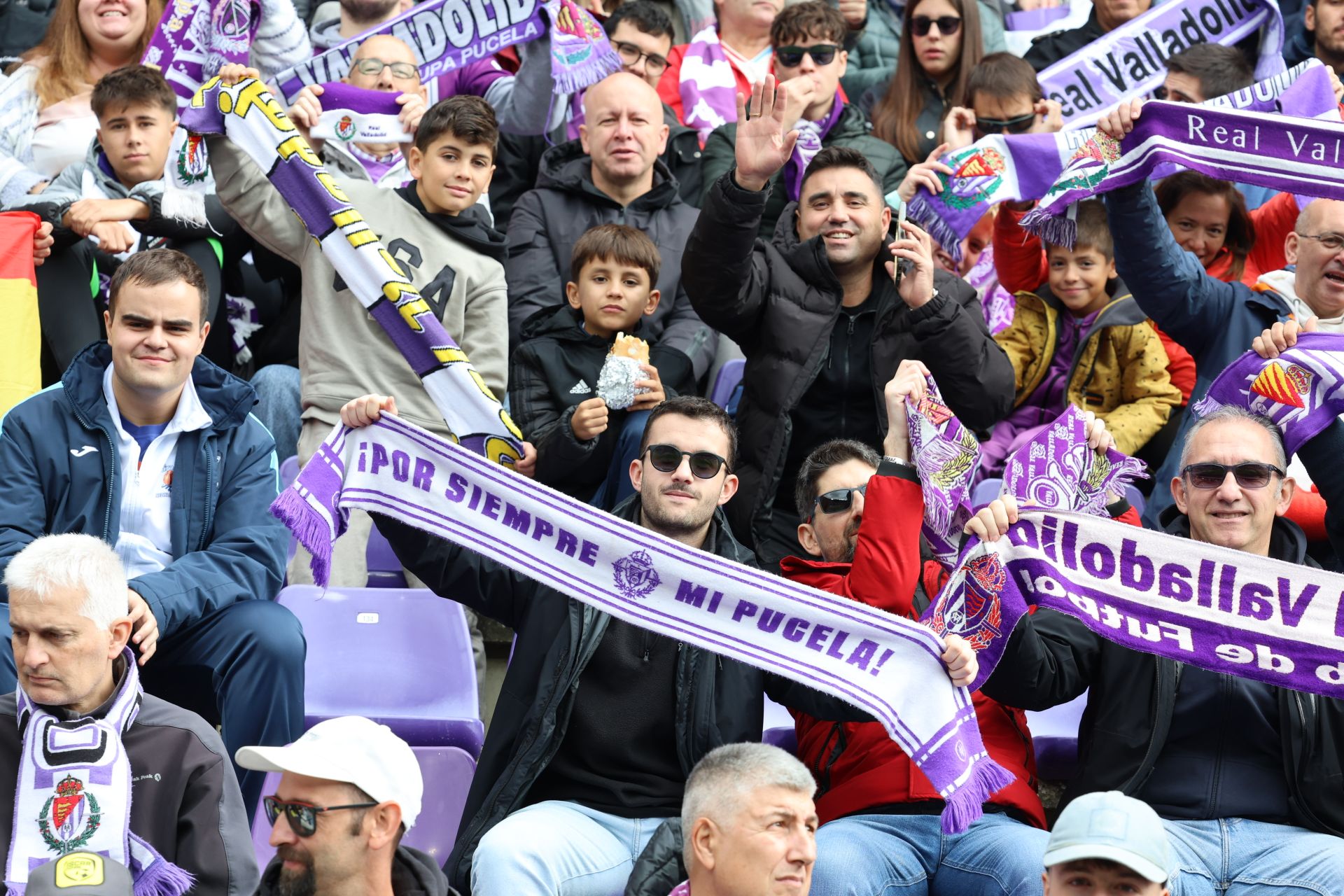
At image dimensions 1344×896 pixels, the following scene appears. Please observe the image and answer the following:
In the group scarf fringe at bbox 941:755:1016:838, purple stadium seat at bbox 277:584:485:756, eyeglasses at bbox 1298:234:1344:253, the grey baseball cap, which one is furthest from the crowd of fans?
purple stadium seat at bbox 277:584:485:756

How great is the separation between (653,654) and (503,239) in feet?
8.84

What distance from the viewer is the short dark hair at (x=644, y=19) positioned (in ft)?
28.1

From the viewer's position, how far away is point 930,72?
8.38m

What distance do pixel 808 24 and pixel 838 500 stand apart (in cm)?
355

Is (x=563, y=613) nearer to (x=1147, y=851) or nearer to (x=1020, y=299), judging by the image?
(x=1147, y=851)

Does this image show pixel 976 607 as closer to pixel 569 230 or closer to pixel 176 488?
pixel 176 488

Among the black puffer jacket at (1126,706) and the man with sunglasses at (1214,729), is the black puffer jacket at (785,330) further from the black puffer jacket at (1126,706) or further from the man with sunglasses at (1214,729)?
the black puffer jacket at (1126,706)

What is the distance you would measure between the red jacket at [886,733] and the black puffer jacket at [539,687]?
5.9 inches

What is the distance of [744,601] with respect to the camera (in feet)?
15.1

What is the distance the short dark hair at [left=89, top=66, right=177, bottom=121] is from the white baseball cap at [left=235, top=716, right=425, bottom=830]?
382cm

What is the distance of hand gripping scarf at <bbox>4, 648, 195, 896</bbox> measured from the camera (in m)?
4.04

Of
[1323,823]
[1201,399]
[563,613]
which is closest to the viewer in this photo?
[1323,823]

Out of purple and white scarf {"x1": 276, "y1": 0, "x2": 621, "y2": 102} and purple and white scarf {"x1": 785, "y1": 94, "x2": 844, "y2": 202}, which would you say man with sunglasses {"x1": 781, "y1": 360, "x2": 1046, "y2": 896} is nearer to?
purple and white scarf {"x1": 785, "y1": 94, "x2": 844, "y2": 202}

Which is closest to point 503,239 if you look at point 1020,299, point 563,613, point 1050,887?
point 1020,299
